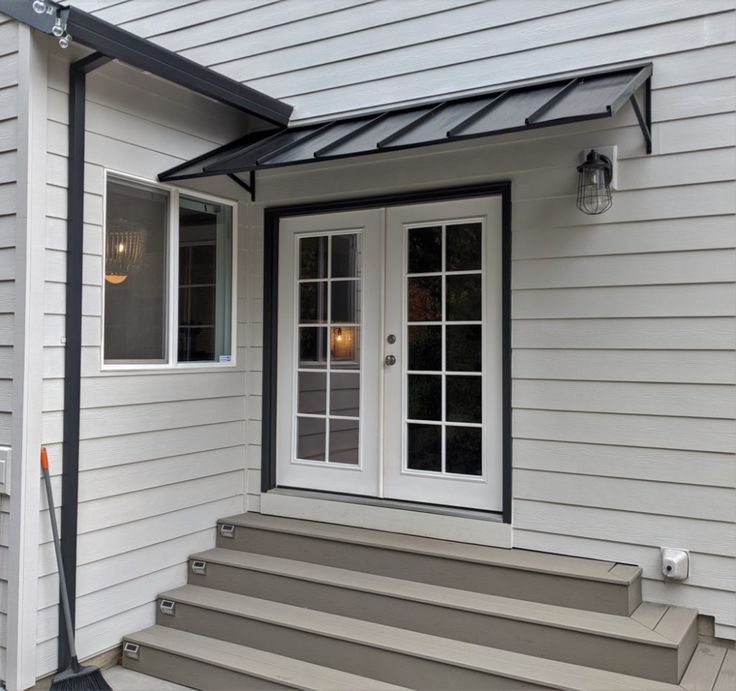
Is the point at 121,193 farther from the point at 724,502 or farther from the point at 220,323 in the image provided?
the point at 724,502

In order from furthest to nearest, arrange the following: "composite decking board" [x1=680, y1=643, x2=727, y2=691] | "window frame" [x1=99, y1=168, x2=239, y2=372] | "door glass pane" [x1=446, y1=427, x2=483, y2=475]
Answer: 1. "door glass pane" [x1=446, y1=427, x2=483, y2=475]
2. "window frame" [x1=99, y1=168, x2=239, y2=372]
3. "composite decking board" [x1=680, y1=643, x2=727, y2=691]

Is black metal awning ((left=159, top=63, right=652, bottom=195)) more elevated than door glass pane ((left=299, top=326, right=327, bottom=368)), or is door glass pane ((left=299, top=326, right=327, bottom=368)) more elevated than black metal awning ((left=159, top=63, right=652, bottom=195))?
black metal awning ((left=159, top=63, right=652, bottom=195))

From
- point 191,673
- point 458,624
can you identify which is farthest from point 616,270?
point 191,673

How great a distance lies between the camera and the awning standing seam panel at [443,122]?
2936mm

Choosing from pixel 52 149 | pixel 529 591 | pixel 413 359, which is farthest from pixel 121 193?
pixel 529 591

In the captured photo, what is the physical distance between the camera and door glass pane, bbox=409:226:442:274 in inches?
151

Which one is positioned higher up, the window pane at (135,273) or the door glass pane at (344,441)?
the window pane at (135,273)

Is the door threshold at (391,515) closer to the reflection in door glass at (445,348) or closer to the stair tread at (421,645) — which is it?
the reflection in door glass at (445,348)

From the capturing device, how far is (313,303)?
423 centimetres

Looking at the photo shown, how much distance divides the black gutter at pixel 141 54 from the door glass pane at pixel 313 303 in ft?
3.26

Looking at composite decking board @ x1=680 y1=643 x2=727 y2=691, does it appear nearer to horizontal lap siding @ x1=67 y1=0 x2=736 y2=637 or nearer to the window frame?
horizontal lap siding @ x1=67 y1=0 x2=736 y2=637

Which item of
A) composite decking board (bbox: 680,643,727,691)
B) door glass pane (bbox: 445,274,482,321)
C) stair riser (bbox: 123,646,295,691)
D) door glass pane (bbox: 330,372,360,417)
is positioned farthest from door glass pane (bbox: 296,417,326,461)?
composite decking board (bbox: 680,643,727,691)

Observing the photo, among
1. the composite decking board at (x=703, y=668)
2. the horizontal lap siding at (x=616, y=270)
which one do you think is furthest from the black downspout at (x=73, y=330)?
the composite decking board at (x=703, y=668)

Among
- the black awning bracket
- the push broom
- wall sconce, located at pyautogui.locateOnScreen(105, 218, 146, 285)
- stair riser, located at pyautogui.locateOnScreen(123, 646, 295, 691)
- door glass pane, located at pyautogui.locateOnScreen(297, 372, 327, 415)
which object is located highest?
the black awning bracket
